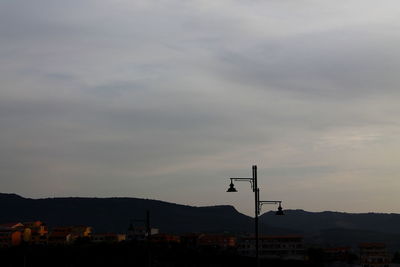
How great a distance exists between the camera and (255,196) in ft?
119

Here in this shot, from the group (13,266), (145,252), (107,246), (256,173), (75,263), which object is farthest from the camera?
(107,246)

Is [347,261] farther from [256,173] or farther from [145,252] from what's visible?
[256,173]

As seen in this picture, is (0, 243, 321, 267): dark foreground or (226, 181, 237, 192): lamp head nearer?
(226, 181, 237, 192): lamp head

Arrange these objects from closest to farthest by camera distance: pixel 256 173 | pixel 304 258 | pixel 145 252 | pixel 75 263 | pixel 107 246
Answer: pixel 256 173 < pixel 75 263 < pixel 145 252 < pixel 107 246 < pixel 304 258

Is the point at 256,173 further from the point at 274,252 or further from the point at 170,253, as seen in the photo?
the point at 274,252

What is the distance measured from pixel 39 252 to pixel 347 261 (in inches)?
3274

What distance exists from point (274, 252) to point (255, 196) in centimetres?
16593

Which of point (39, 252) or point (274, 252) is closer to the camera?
point (39, 252)

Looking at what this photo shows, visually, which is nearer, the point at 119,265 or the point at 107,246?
the point at 119,265

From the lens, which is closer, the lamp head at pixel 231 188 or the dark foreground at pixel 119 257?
the lamp head at pixel 231 188

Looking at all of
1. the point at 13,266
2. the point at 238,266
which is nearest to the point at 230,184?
the point at 13,266

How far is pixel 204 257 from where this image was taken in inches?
6220

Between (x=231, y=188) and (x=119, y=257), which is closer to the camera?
(x=231, y=188)

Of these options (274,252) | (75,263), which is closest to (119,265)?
(75,263)
